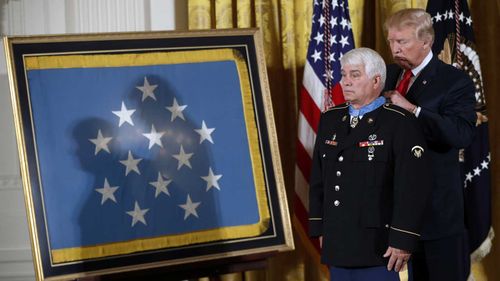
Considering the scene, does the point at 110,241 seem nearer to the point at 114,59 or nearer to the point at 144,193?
the point at 144,193

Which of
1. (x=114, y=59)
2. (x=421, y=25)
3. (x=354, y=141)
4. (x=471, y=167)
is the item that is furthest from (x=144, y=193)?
(x=471, y=167)

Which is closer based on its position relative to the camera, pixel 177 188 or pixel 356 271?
pixel 356 271

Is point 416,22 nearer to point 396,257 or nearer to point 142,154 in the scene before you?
point 396,257

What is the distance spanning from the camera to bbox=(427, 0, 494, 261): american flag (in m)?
3.30

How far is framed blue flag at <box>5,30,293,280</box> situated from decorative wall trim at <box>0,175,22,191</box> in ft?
4.67

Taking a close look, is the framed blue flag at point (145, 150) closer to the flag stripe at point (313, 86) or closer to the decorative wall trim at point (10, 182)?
the flag stripe at point (313, 86)

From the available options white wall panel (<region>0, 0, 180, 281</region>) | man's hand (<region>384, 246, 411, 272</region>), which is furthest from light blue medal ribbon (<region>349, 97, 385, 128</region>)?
white wall panel (<region>0, 0, 180, 281</region>)

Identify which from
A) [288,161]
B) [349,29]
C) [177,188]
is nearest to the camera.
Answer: [177,188]

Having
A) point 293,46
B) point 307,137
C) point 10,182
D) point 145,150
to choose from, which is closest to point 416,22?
point 307,137

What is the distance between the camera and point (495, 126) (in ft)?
→ 12.8

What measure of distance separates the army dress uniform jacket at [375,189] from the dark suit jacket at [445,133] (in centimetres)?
20

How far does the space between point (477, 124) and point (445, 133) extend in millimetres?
695

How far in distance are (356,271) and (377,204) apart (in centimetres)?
25

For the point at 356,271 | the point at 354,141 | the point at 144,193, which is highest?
the point at 354,141
